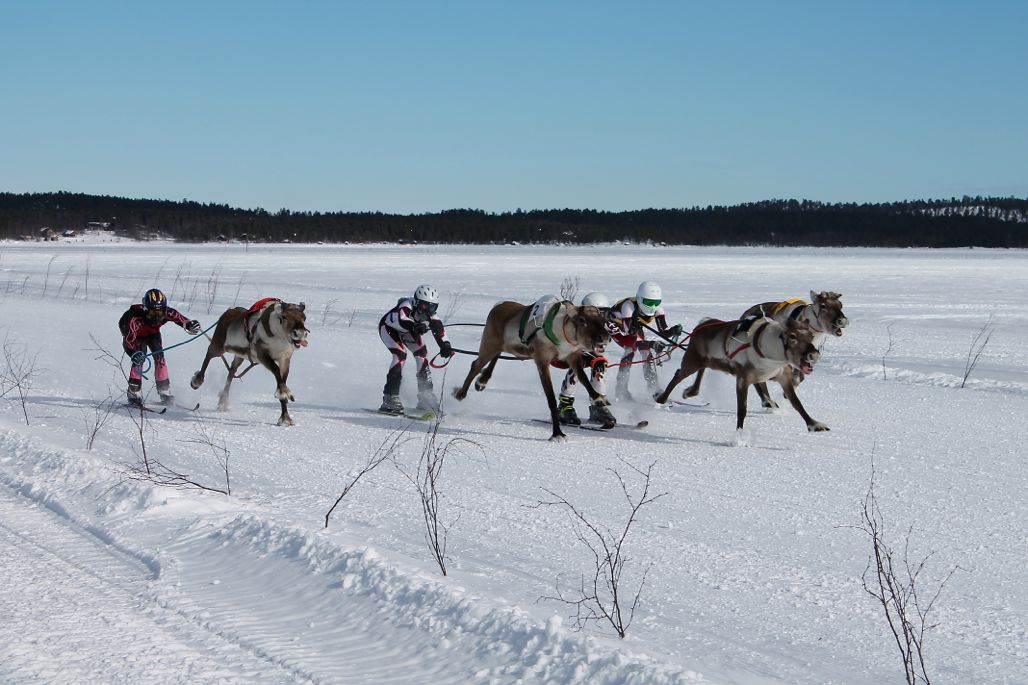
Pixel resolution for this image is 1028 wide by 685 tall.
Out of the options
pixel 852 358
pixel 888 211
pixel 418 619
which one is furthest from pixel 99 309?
pixel 888 211

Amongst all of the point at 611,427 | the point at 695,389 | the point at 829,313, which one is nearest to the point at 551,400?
the point at 611,427

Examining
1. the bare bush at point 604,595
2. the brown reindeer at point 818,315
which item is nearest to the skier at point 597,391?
the brown reindeer at point 818,315

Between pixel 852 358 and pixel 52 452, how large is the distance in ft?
40.5

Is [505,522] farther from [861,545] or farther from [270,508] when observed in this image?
[861,545]

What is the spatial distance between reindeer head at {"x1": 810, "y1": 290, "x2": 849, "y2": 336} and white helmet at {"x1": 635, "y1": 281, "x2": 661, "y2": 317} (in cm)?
202

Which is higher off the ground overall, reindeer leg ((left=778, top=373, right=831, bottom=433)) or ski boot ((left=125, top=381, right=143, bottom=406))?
reindeer leg ((left=778, top=373, right=831, bottom=433))

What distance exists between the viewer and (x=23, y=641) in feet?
15.2

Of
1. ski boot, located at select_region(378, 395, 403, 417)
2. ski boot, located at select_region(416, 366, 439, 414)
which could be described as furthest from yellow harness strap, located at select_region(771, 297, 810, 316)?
ski boot, located at select_region(378, 395, 403, 417)

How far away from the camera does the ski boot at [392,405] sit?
11711mm

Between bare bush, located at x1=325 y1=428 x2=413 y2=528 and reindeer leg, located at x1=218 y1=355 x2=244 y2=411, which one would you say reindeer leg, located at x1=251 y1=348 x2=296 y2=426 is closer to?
reindeer leg, located at x1=218 y1=355 x2=244 y2=411

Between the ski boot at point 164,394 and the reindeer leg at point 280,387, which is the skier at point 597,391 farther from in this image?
the ski boot at point 164,394

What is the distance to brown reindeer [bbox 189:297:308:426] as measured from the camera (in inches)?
433

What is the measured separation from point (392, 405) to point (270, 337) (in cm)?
153

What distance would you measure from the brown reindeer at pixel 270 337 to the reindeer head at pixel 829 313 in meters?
5.23
